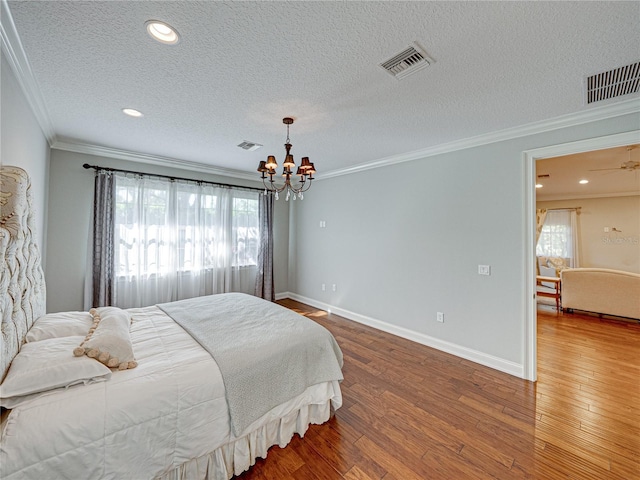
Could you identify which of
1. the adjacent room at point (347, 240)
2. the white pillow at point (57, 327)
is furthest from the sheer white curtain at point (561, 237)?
the white pillow at point (57, 327)

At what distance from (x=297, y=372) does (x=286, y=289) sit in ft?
13.3

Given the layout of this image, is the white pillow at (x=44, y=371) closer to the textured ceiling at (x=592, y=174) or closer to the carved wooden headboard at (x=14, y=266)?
the carved wooden headboard at (x=14, y=266)

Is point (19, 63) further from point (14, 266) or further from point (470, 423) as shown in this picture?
point (470, 423)

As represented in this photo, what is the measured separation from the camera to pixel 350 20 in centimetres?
140

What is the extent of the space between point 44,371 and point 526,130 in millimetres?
4173

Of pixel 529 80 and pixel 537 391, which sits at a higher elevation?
pixel 529 80

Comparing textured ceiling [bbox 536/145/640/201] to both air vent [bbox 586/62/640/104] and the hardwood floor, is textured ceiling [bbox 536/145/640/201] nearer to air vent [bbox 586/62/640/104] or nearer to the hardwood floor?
air vent [bbox 586/62/640/104]

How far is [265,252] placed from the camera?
5.16 m

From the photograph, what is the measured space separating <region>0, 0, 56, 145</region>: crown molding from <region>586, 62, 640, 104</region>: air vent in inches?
145

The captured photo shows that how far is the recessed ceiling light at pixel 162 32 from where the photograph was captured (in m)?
1.42

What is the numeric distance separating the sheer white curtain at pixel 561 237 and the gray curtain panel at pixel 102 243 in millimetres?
10073

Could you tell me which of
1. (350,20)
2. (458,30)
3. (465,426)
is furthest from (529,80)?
(465,426)

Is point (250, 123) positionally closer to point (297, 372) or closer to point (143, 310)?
point (143, 310)

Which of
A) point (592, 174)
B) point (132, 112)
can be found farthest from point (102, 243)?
point (592, 174)
